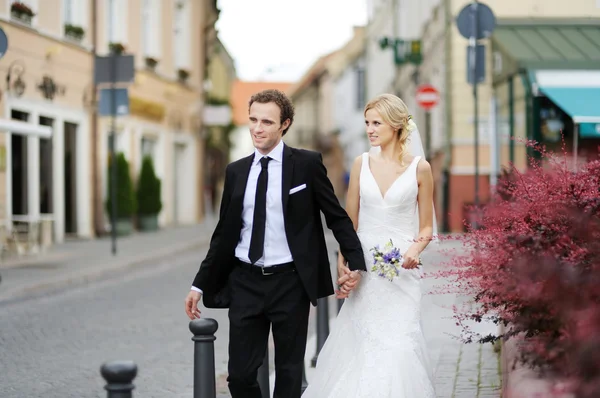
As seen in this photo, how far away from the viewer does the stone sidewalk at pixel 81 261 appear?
46.9 feet

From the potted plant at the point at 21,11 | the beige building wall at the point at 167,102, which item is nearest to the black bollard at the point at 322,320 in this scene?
the potted plant at the point at 21,11

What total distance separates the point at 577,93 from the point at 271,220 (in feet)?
42.5

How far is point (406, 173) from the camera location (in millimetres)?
5793

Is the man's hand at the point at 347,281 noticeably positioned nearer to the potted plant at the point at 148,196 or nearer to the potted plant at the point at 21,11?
the potted plant at the point at 21,11

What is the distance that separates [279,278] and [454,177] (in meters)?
21.3

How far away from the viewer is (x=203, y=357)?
5.01m

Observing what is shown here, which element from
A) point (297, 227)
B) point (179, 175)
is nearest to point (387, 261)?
point (297, 227)

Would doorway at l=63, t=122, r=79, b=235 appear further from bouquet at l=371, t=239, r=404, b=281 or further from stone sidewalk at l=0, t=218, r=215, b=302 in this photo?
bouquet at l=371, t=239, r=404, b=281

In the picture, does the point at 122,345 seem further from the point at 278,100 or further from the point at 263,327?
the point at 278,100

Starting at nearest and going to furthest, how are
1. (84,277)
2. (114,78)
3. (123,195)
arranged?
(84,277), (114,78), (123,195)

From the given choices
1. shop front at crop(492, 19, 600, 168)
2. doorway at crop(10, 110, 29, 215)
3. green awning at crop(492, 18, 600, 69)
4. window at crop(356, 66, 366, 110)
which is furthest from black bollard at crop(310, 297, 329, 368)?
window at crop(356, 66, 366, 110)

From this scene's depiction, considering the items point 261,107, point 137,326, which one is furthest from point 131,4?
point 261,107

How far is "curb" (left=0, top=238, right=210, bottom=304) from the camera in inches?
526

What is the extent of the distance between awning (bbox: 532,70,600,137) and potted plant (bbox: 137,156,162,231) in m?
13.0
